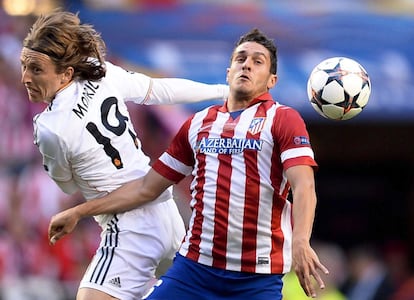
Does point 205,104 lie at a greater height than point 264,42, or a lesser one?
lesser

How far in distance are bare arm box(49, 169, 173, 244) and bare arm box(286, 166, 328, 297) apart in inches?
37.0

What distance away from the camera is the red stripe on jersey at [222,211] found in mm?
6172

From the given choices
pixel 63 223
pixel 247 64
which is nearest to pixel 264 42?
pixel 247 64

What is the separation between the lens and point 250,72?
6.36m

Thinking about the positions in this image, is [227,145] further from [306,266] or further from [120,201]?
A: [306,266]

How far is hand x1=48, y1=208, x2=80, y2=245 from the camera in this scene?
21.5 feet

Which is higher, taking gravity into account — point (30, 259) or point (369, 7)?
point (369, 7)

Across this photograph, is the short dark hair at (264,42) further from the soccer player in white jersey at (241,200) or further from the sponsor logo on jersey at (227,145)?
the sponsor logo on jersey at (227,145)

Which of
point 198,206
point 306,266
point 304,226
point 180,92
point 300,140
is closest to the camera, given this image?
point 306,266

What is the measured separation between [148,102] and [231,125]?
93cm

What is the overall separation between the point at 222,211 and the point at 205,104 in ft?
23.6

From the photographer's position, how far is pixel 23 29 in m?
12.5

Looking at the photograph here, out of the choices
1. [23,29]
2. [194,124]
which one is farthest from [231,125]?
[23,29]

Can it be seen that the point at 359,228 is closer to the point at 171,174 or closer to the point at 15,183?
the point at 15,183
